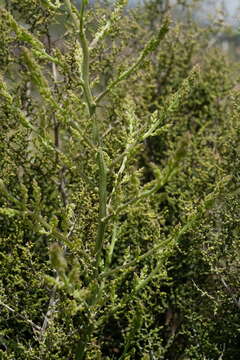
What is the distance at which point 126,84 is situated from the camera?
643cm

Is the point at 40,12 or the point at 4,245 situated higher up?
the point at 40,12

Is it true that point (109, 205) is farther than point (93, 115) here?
Yes

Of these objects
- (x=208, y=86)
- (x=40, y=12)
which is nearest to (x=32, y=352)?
(x=40, y=12)

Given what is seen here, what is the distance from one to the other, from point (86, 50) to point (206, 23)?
259 inches

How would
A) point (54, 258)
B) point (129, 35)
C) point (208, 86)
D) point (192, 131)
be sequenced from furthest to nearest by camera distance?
1. point (208, 86)
2. point (192, 131)
3. point (129, 35)
4. point (54, 258)

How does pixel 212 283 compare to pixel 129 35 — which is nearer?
pixel 212 283

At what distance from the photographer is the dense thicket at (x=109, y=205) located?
9.33ft

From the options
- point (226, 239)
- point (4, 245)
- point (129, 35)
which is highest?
point (129, 35)

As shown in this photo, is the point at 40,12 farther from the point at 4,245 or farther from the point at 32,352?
the point at 32,352

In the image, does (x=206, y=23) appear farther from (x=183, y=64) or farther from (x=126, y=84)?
(x=126, y=84)

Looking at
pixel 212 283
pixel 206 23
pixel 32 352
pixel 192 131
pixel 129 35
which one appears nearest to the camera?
pixel 32 352

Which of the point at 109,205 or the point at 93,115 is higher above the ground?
the point at 93,115

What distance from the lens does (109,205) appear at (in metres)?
3.04

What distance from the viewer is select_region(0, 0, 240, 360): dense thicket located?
2.84m
